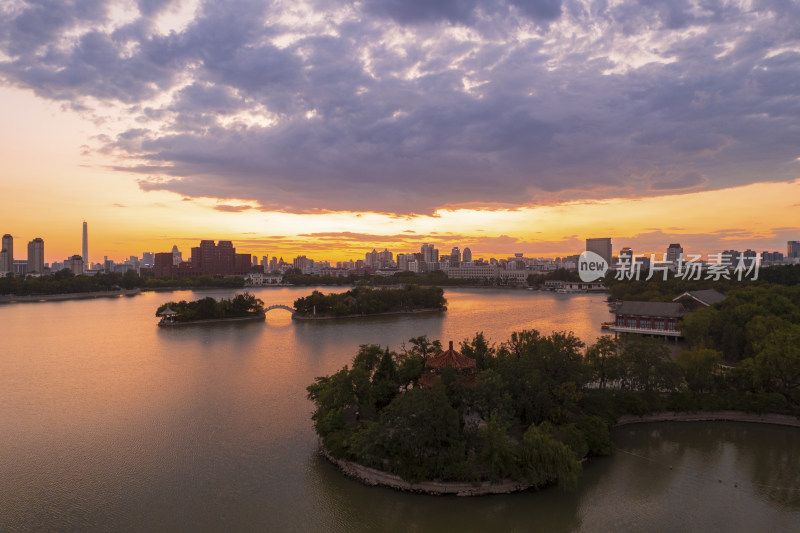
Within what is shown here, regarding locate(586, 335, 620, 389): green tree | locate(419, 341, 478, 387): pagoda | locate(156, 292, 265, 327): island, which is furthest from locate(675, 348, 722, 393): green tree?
locate(156, 292, 265, 327): island

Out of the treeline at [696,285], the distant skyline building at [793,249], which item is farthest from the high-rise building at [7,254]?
the treeline at [696,285]

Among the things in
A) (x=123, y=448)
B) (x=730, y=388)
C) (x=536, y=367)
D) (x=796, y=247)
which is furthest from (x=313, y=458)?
(x=796, y=247)

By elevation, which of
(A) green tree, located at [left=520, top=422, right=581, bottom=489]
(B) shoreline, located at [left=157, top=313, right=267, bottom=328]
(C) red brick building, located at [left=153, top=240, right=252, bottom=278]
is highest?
(C) red brick building, located at [left=153, top=240, right=252, bottom=278]

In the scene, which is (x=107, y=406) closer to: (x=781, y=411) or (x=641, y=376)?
(x=641, y=376)

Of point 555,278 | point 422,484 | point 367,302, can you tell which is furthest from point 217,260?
point 422,484

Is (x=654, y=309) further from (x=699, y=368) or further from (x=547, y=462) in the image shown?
(x=547, y=462)

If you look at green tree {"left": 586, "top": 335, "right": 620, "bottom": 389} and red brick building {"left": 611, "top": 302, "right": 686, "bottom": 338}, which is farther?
red brick building {"left": 611, "top": 302, "right": 686, "bottom": 338}

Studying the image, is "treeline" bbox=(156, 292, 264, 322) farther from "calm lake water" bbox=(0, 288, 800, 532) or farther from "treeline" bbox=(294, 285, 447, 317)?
"calm lake water" bbox=(0, 288, 800, 532)

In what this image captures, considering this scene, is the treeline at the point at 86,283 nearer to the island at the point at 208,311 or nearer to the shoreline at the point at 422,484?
the island at the point at 208,311
